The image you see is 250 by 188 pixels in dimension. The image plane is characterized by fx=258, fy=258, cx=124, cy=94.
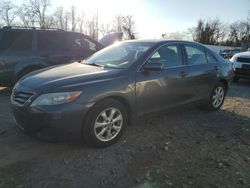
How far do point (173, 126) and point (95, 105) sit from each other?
1.80m

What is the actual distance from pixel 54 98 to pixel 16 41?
13.7 ft

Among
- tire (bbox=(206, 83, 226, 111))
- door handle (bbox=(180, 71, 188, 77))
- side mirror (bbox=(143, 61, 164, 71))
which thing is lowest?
tire (bbox=(206, 83, 226, 111))

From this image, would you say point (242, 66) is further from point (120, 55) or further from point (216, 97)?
point (120, 55)

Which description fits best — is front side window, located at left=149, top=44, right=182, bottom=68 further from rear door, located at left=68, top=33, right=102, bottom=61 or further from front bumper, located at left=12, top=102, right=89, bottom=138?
rear door, located at left=68, top=33, right=102, bottom=61

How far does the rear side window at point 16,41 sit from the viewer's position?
21.2ft

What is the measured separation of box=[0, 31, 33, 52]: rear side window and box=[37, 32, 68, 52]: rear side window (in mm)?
277

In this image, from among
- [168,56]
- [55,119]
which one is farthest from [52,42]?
[55,119]

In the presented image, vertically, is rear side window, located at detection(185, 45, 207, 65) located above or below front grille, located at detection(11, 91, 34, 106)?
above

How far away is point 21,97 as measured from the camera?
3518 mm

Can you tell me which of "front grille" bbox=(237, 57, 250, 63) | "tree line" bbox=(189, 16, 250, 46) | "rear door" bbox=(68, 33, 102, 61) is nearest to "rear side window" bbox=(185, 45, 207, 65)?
"rear door" bbox=(68, 33, 102, 61)

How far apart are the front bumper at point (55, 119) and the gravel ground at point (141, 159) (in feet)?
1.18

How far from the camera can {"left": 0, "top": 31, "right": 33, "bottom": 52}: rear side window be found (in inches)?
255

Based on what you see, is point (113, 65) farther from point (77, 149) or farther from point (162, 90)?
point (77, 149)

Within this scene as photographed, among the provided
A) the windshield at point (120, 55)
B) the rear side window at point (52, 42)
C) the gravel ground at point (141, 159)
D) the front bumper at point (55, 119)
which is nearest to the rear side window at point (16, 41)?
the rear side window at point (52, 42)
